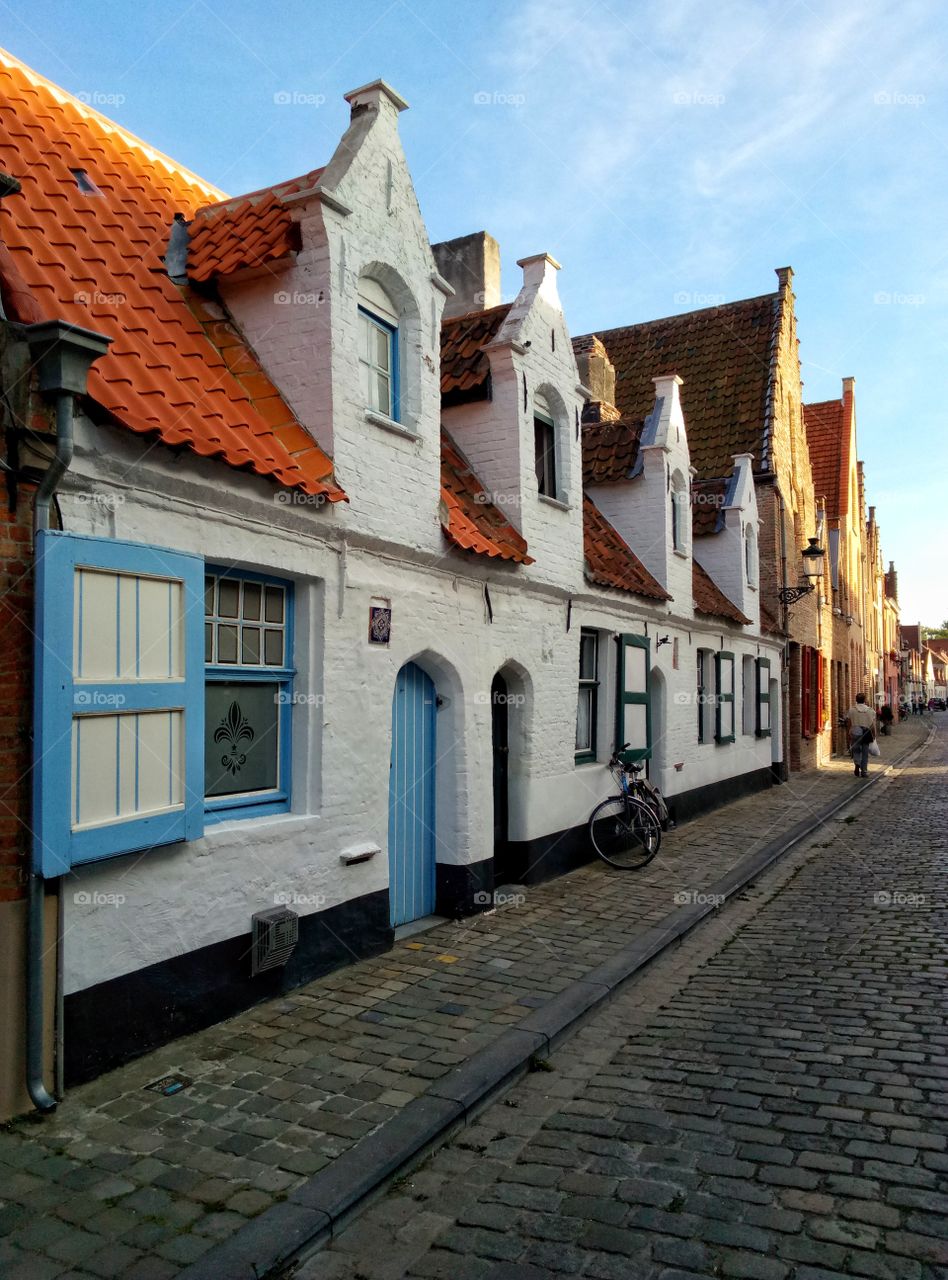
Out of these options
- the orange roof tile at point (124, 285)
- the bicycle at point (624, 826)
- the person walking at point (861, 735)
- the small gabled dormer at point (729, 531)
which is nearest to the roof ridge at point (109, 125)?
the orange roof tile at point (124, 285)

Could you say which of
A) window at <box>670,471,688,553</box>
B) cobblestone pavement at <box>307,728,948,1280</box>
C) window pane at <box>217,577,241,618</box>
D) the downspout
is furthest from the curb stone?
window at <box>670,471,688,553</box>

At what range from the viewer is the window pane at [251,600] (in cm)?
612

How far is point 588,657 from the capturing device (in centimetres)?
1155

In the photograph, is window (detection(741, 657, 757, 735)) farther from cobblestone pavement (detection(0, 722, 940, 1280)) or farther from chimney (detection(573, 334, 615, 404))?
cobblestone pavement (detection(0, 722, 940, 1280))

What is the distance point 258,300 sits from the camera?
23.2ft

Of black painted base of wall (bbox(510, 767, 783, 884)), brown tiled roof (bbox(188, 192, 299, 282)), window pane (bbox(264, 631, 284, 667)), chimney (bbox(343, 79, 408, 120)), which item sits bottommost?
black painted base of wall (bbox(510, 767, 783, 884))

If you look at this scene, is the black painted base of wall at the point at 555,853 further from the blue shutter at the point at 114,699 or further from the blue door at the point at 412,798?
the blue shutter at the point at 114,699

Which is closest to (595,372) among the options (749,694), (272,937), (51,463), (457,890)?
(749,694)

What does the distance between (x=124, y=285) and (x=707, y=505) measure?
44.4 feet

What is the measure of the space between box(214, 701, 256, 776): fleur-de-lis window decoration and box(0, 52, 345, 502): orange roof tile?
4.93 feet

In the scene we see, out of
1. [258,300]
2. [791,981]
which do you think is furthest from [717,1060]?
[258,300]

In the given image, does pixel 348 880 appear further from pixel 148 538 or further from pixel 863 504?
pixel 863 504

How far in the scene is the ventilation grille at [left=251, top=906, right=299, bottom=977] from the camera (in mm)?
5809

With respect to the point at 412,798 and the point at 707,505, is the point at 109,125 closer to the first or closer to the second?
the point at 412,798
